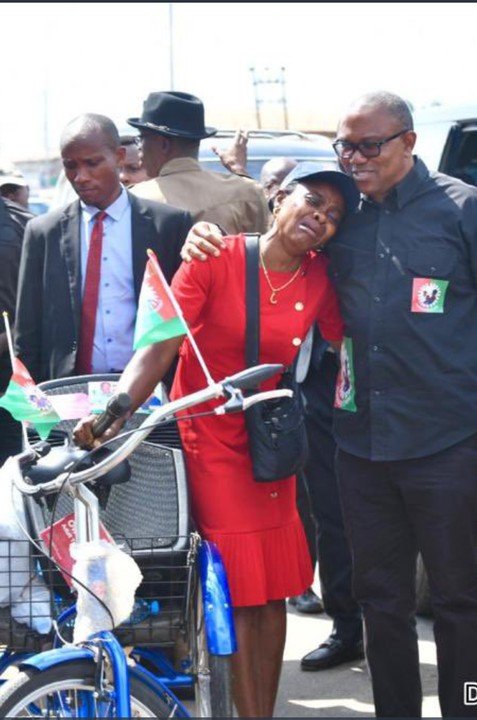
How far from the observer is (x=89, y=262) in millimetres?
4906

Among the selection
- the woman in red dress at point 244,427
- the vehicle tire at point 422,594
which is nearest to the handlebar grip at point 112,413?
the woman in red dress at point 244,427

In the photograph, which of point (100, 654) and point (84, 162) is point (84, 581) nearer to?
point (100, 654)

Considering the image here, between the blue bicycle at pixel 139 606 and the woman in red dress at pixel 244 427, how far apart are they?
257mm

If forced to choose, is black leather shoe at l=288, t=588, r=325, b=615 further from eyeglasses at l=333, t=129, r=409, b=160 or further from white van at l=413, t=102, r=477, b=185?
eyeglasses at l=333, t=129, r=409, b=160

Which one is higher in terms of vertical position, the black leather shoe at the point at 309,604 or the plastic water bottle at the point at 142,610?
the plastic water bottle at the point at 142,610

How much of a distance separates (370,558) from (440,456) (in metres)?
0.45

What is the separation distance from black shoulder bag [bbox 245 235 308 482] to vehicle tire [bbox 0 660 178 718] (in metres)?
0.94

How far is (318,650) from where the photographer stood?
592 cm

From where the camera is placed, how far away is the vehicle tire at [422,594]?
6.14m

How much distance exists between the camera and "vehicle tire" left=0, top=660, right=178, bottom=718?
343 centimetres

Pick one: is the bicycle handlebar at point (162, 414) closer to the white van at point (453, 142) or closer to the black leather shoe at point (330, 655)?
the black leather shoe at point (330, 655)

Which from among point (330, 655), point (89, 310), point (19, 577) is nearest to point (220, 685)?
point (19, 577)

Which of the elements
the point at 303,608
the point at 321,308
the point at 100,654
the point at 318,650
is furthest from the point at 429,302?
the point at 303,608

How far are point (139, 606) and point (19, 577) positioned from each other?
0.33m
